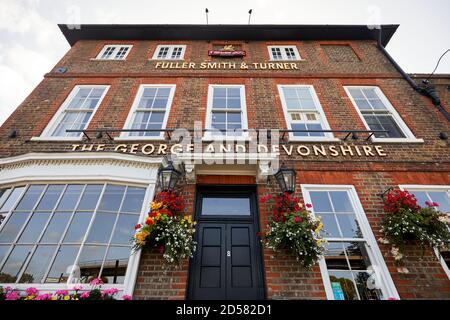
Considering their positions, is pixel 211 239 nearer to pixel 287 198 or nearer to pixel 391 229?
pixel 287 198

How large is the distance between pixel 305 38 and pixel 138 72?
24.0 ft

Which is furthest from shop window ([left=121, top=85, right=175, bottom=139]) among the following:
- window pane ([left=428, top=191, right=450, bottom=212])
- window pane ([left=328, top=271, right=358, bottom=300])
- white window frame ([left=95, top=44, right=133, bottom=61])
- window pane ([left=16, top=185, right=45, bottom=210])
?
window pane ([left=428, top=191, right=450, bottom=212])

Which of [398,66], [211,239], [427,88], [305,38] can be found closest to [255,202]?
[211,239]

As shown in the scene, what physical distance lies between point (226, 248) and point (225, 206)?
974mm

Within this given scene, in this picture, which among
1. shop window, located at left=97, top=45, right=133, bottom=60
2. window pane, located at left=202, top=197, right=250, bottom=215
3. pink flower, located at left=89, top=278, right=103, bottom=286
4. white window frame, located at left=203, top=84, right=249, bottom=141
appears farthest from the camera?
shop window, located at left=97, top=45, right=133, bottom=60

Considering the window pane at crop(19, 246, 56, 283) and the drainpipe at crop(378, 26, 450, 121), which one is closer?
the window pane at crop(19, 246, 56, 283)

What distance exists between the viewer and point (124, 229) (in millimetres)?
4379

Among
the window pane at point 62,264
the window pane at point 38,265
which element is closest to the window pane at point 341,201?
the window pane at point 62,264

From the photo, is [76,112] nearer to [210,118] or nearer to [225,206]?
[210,118]

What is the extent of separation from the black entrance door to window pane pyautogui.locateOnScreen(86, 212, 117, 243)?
1721 millimetres

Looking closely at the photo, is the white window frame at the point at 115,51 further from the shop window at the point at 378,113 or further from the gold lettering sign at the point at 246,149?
the shop window at the point at 378,113

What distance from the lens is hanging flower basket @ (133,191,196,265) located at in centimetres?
382

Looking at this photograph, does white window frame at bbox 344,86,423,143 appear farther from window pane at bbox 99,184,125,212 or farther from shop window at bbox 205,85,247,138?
window pane at bbox 99,184,125,212

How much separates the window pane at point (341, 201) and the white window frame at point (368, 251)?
70 millimetres
